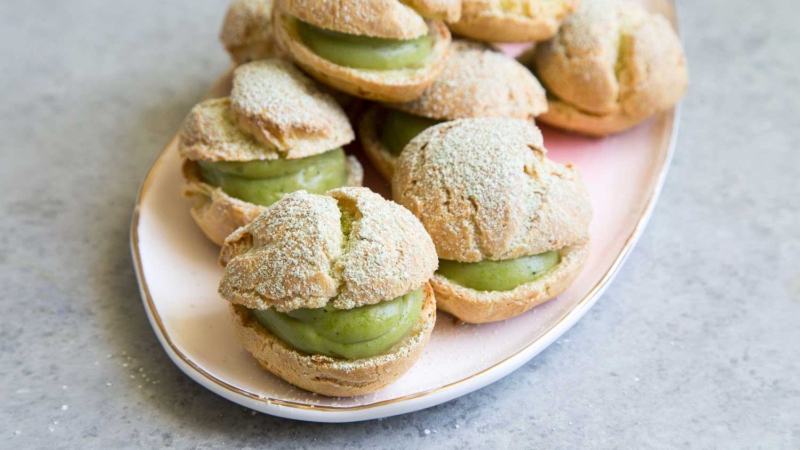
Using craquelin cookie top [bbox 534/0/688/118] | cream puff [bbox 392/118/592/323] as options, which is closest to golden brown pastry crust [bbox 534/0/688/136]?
craquelin cookie top [bbox 534/0/688/118]

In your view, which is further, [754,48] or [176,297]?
[754,48]

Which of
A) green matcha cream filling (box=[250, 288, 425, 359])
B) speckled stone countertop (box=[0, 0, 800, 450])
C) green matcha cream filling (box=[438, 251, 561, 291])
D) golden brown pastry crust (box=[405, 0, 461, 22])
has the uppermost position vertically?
golden brown pastry crust (box=[405, 0, 461, 22])

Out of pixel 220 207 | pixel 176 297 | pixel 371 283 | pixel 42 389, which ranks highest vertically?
pixel 371 283

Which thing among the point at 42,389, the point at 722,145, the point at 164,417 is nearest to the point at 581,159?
the point at 722,145

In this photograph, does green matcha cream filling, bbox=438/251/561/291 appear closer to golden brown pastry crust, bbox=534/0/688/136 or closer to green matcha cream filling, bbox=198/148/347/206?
green matcha cream filling, bbox=198/148/347/206

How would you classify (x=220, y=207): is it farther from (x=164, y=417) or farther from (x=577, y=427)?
(x=577, y=427)

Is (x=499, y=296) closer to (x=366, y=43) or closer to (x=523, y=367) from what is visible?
(x=523, y=367)

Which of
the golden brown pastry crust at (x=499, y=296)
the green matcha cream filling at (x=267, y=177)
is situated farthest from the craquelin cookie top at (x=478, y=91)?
the golden brown pastry crust at (x=499, y=296)

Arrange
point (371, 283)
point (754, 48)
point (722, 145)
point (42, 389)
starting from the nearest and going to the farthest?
1. point (371, 283)
2. point (42, 389)
3. point (722, 145)
4. point (754, 48)
